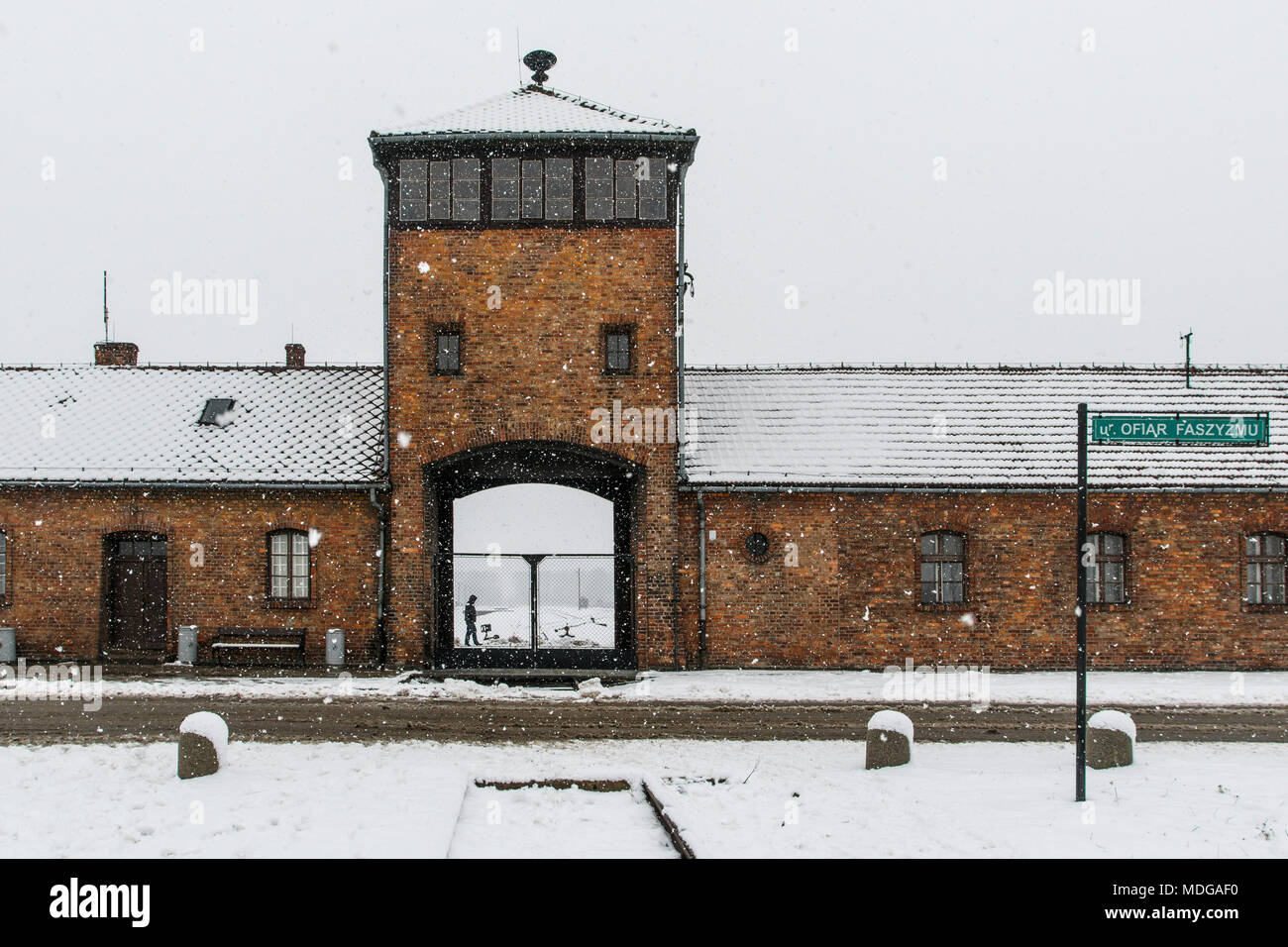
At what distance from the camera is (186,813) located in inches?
334

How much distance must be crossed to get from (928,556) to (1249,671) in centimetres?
658

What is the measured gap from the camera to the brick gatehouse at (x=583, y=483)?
58.8 feet

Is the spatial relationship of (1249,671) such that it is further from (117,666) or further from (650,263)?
(117,666)

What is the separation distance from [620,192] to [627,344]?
9.60 ft

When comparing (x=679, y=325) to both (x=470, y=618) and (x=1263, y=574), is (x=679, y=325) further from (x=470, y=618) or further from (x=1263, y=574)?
(x=1263, y=574)

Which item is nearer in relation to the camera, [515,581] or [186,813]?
[186,813]

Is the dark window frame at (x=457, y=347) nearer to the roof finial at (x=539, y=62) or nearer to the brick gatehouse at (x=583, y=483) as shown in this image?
the brick gatehouse at (x=583, y=483)

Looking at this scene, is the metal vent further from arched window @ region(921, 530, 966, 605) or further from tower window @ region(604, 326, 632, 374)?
arched window @ region(921, 530, 966, 605)

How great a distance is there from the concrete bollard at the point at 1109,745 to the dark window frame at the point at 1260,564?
10.5m

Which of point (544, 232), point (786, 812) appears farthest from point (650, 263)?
point (786, 812)

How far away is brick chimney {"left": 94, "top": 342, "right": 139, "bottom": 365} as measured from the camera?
76.4 feet

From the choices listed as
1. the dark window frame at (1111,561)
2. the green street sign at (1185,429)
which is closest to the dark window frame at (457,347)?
the green street sign at (1185,429)

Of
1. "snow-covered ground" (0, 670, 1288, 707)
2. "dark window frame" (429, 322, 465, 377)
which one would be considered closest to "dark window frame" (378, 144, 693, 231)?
"dark window frame" (429, 322, 465, 377)
